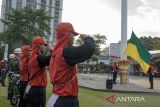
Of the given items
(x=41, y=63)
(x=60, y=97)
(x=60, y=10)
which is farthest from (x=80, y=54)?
(x=60, y=10)

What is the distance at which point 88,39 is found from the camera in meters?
5.53

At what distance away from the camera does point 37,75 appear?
7785 mm

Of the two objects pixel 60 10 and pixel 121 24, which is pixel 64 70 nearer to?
pixel 121 24

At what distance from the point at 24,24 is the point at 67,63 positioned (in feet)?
155

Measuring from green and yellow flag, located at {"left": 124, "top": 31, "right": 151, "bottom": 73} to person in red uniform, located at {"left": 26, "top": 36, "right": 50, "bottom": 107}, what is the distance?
6.69 metres

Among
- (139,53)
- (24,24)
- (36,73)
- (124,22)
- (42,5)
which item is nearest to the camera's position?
(36,73)

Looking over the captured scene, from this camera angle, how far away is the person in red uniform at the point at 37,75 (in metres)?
7.52

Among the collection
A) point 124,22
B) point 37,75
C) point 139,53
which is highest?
point 124,22

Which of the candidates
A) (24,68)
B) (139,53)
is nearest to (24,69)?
(24,68)

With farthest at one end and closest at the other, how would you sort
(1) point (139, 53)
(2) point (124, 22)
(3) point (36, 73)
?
1. (2) point (124, 22)
2. (1) point (139, 53)
3. (3) point (36, 73)

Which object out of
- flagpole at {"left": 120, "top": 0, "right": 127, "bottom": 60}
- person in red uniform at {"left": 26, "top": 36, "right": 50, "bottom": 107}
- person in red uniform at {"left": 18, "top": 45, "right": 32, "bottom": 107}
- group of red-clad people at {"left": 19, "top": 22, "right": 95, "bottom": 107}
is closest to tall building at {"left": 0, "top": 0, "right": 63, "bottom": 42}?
flagpole at {"left": 120, "top": 0, "right": 127, "bottom": 60}

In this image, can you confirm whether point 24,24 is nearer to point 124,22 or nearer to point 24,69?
point 124,22

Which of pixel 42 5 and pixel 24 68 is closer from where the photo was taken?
pixel 24 68

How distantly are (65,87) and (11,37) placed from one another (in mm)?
46365
